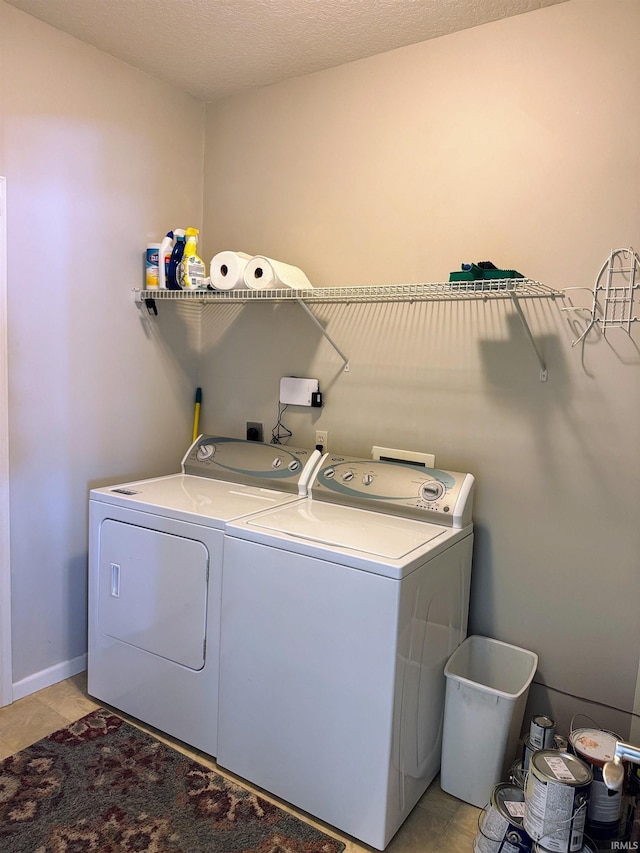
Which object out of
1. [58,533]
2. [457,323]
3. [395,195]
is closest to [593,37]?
[395,195]

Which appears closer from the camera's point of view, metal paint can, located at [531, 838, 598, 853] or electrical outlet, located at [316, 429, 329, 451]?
metal paint can, located at [531, 838, 598, 853]

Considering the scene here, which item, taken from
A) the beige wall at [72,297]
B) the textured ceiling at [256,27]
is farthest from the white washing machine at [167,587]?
the textured ceiling at [256,27]

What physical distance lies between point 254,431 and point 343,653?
135 centimetres

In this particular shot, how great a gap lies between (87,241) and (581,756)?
2.56 meters

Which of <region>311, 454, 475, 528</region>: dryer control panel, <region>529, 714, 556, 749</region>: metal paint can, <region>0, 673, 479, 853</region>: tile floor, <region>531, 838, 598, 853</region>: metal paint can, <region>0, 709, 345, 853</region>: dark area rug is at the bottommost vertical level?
<region>0, 673, 479, 853</region>: tile floor

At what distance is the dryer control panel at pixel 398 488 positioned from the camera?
2.09 metres

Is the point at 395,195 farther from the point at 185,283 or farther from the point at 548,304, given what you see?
the point at 185,283

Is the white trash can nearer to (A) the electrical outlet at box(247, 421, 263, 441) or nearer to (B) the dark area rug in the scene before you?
(B) the dark area rug

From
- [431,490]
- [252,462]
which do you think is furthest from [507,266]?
[252,462]

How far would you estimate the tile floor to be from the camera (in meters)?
1.75

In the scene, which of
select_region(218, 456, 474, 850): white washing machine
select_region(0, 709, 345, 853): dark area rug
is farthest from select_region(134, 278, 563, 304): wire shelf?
select_region(0, 709, 345, 853): dark area rug

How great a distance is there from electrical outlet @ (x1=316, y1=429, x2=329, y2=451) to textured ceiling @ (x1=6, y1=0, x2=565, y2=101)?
155 cm

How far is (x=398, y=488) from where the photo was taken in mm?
2182

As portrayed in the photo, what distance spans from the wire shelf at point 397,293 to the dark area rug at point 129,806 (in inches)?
68.3
